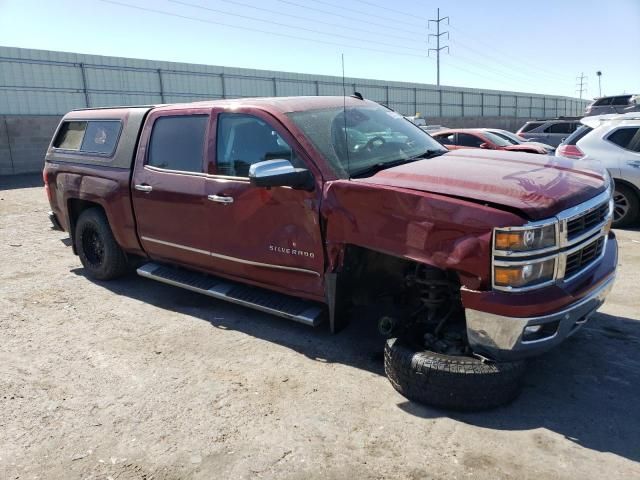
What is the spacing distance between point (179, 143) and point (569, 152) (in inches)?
221

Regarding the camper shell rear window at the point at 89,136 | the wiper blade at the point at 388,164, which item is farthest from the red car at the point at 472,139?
the camper shell rear window at the point at 89,136

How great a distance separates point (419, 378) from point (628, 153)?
6.61 meters

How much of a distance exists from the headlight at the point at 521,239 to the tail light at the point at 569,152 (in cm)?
499

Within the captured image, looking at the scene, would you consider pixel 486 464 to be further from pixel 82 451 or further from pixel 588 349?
pixel 82 451

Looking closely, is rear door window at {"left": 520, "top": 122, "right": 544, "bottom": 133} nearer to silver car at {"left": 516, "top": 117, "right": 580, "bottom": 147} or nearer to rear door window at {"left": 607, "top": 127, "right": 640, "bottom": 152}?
silver car at {"left": 516, "top": 117, "right": 580, "bottom": 147}

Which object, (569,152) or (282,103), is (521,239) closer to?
(282,103)

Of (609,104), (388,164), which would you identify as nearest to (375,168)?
(388,164)

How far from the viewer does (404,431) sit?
117 inches

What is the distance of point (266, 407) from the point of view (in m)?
3.27

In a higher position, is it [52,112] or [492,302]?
[52,112]

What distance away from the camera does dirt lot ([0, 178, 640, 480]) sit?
2719 mm

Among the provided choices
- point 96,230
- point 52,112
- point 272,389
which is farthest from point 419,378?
point 52,112

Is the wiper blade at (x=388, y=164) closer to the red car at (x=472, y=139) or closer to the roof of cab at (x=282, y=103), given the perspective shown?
the roof of cab at (x=282, y=103)

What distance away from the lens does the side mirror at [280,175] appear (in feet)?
11.7
